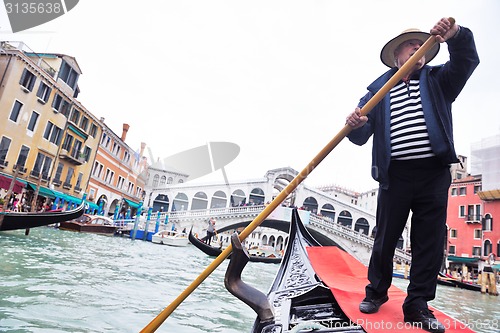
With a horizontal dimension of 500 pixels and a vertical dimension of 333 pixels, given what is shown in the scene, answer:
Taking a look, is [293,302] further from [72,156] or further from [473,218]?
[473,218]

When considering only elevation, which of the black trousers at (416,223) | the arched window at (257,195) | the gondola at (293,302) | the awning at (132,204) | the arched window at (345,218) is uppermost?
the arched window at (257,195)

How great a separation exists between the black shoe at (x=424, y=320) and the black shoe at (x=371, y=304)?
0.26ft

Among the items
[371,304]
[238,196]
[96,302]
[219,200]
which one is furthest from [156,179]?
[371,304]

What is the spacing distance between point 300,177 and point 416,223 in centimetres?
35

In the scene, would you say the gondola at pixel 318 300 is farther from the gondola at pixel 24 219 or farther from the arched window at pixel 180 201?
the arched window at pixel 180 201

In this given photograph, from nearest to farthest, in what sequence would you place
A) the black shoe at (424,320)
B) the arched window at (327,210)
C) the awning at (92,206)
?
the black shoe at (424,320) < the awning at (92,206) < the arched window at (327,210)

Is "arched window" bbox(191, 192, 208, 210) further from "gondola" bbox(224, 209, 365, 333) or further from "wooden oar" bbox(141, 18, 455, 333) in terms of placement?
"wooden oar" bbox(141, 18, 455, 333)

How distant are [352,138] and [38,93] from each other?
9.86m

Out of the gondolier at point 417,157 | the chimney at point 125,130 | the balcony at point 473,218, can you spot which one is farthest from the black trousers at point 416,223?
the chimney at point 125,130

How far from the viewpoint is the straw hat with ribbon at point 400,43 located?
951mm

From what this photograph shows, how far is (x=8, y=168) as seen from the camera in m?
7.99

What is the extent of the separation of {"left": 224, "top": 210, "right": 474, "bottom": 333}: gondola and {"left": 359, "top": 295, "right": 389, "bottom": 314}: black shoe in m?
0.02

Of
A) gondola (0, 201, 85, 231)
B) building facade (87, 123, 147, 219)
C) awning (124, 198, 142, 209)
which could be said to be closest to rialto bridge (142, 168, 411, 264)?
awning (124, 198, 142, 209)

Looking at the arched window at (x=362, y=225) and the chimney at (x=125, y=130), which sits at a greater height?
the chimney at (x=125, y=130)
